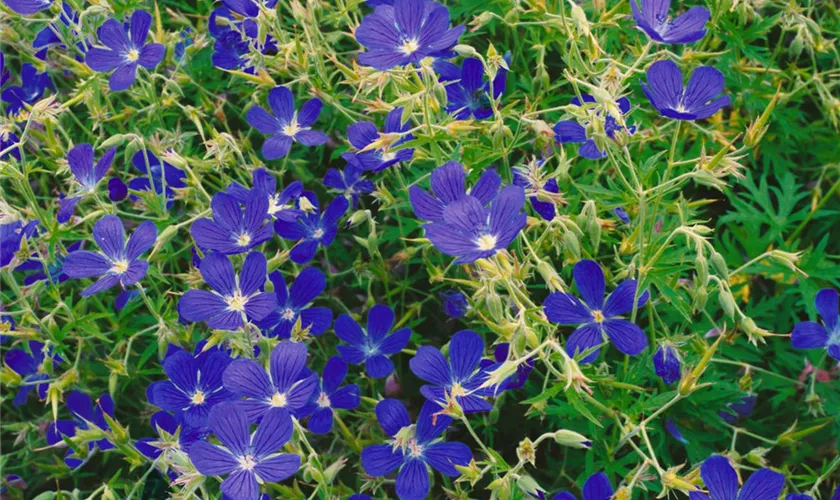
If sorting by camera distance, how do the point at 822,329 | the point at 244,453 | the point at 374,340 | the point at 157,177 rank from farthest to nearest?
the point at 157,177 < the point at 374,340 < the point at 822,329 < the point at 244,453

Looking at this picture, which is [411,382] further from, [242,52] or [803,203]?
[803,203]

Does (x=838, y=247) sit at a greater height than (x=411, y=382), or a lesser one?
greater

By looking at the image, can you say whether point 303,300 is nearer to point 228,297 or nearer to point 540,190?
point 228,297

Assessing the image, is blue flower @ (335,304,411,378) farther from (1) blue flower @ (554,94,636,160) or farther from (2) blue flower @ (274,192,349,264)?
(1) blue flower @ (554,94,636,160)

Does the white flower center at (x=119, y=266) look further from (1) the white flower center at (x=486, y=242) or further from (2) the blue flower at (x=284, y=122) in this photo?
(1) the white flower center at (x=486, y=242)

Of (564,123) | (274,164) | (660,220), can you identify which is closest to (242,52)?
(274,164)

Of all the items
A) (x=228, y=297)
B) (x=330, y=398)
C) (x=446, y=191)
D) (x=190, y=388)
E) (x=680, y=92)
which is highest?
(x=680, y=92)

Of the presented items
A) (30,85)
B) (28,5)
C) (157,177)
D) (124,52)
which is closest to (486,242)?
(124,52)
